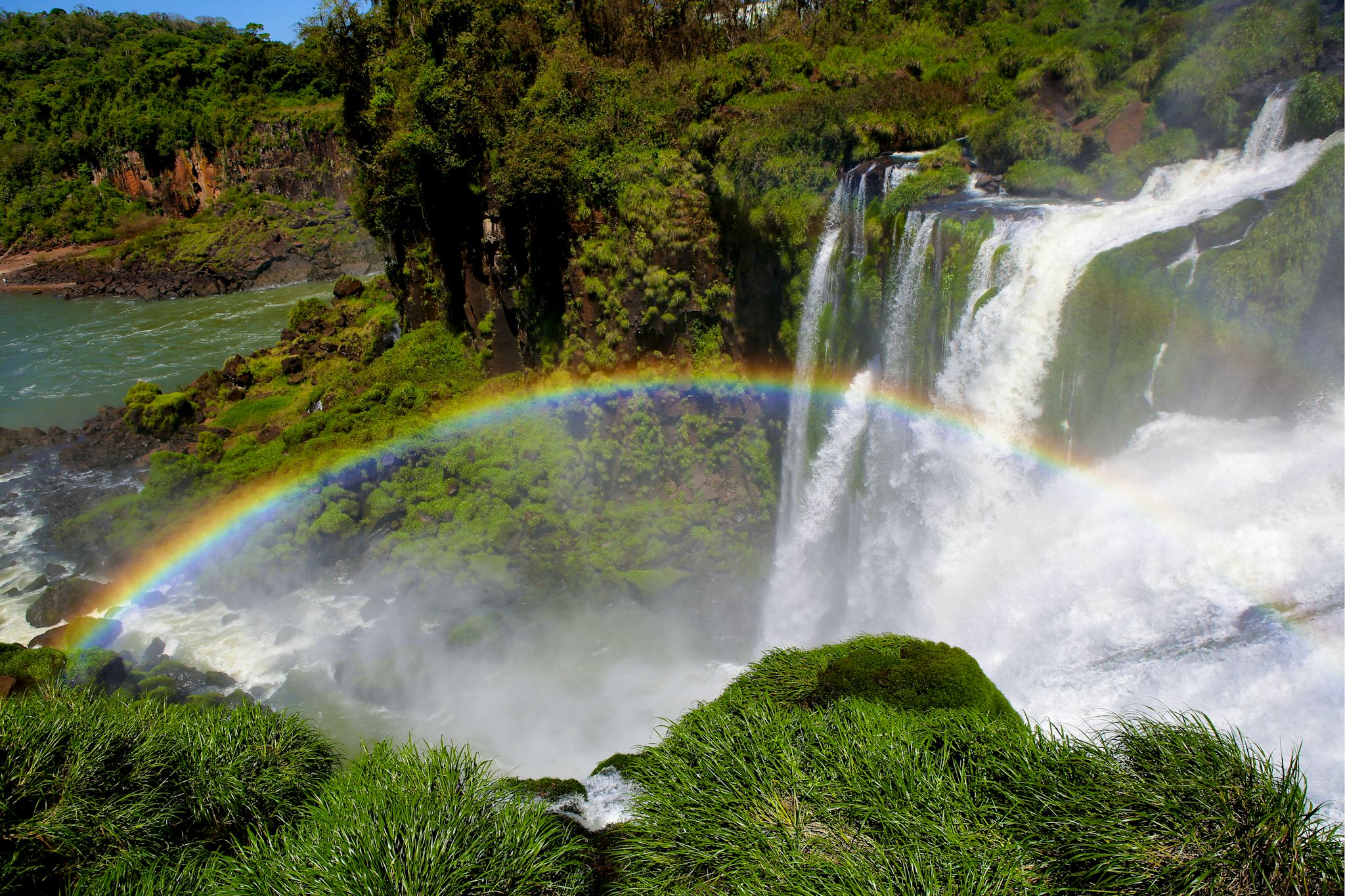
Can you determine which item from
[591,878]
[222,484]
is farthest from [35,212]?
[591,878]

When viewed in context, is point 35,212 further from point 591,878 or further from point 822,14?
point 591,878

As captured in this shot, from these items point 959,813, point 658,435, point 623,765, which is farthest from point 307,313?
point 959,813

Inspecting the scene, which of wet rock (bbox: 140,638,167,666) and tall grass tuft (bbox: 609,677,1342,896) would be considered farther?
wet rock (bbox: 140,638,167,666)

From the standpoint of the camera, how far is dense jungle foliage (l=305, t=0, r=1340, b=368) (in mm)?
17078

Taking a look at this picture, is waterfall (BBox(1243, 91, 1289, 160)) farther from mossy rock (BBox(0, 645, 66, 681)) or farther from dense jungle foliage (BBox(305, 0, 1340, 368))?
mossy rock (BBox(0, 645, 66, 681))

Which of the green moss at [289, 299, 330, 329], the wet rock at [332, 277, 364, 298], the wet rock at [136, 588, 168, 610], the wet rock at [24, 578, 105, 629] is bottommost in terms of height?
the wet rock at [136, 588, 168, 610]

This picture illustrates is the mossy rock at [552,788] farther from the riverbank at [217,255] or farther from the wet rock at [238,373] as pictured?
the riverbank at [217,255]

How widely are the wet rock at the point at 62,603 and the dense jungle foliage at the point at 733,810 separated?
13.5 meters

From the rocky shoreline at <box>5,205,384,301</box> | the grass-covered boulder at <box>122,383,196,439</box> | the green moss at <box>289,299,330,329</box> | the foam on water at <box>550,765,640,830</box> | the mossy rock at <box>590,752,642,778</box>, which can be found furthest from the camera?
the rocky shoreline at <box>5,205,384,301</box>

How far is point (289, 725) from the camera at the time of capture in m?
10.3

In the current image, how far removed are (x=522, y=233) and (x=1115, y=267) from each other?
59.7 feet

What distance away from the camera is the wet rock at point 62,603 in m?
20.4

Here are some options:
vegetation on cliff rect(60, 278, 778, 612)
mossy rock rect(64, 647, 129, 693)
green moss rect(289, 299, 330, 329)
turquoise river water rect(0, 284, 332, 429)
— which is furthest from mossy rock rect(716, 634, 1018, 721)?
turquoise river water rect(0, 284, 332, 429)

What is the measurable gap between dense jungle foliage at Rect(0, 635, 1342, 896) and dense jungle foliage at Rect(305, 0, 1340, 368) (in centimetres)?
1281
